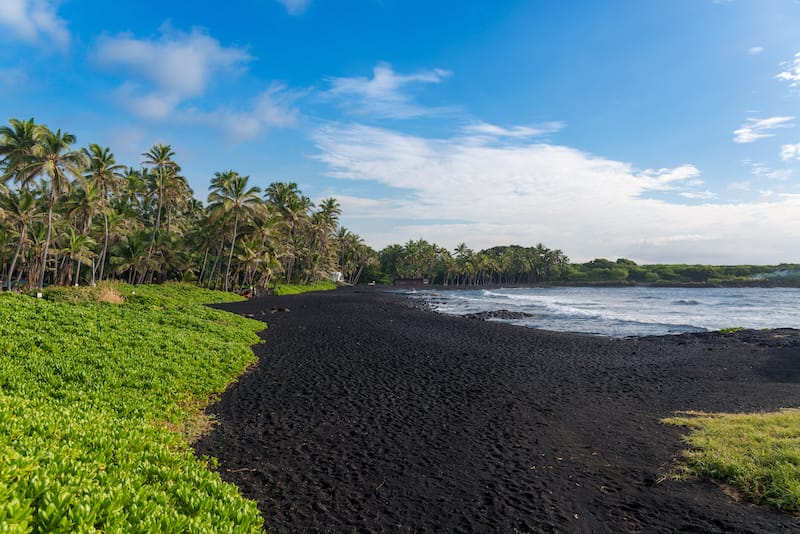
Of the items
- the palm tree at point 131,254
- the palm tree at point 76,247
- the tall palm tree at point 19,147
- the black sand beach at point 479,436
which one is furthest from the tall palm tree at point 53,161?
the black sand beach at point 479,436

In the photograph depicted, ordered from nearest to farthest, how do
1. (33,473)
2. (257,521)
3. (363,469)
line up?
(33,473), (257,521), (363,469)

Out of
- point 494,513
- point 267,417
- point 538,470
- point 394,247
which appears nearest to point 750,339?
point 538,470

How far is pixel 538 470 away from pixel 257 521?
5.37m

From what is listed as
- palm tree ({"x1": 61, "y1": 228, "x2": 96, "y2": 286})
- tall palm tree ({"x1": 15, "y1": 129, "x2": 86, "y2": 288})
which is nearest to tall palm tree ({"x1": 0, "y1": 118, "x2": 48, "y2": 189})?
tall palm tree ({"x1": 15, "y1": 129, "x2": 86, "y2": 288})

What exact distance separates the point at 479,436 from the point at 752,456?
17.2 feet

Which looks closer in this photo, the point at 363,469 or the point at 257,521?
the point at 257,521

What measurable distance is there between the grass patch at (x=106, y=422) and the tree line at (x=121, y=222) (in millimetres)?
23978

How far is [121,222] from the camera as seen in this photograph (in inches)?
1797

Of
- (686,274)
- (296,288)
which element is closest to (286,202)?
(296,288)

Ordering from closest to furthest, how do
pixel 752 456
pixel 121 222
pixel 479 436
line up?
pixel 752 456 → pixel 479 436 → pixel 121 222

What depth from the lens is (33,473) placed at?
4.03 metres

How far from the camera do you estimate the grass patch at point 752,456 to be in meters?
6.40

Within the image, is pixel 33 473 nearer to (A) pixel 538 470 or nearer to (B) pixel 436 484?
(B) pixel 436 484

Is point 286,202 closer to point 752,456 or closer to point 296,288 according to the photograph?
point 296,288
